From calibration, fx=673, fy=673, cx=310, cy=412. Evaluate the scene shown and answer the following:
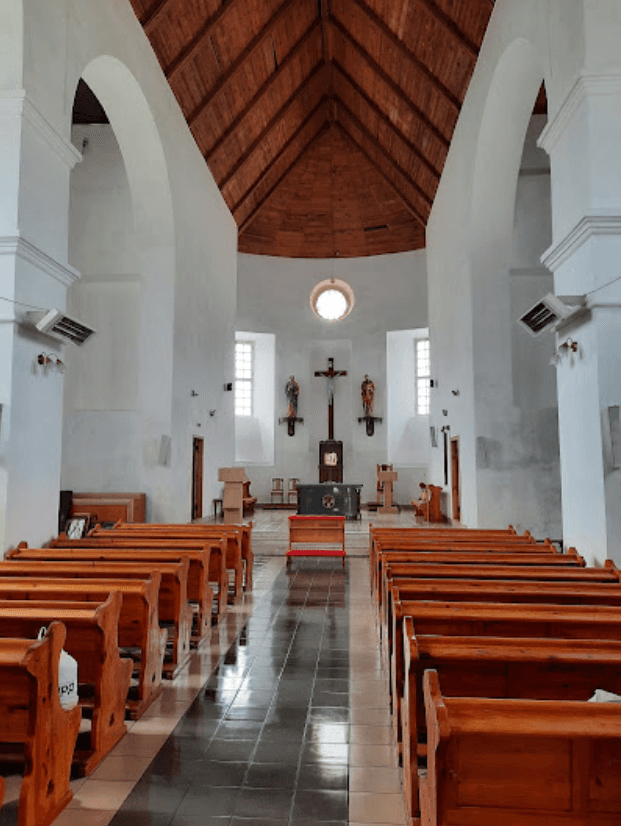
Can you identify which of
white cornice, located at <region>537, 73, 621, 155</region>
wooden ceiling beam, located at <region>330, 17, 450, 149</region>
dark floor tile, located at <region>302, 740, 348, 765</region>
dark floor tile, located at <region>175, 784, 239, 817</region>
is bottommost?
dark floor tile, located at <region>302, 740, 348, 765</region>

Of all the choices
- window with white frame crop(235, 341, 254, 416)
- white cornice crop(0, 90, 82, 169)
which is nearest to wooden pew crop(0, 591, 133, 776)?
white cornice crop(0, 90, 82, 169)

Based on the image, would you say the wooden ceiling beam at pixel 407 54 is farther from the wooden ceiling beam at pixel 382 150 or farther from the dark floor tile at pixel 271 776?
the dark floor tile at pixel 271 776

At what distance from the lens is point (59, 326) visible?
237 inches

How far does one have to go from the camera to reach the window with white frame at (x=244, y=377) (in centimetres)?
1872

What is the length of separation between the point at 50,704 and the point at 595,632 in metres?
2.39

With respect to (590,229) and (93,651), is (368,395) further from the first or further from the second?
(93,651)

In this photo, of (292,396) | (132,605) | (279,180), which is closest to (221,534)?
(132,605)

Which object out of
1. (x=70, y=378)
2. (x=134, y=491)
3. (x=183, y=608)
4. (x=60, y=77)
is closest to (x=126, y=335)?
(x=70, y=378)

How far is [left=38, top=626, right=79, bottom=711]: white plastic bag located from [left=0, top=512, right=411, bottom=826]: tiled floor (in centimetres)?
36

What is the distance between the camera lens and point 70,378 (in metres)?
10.9

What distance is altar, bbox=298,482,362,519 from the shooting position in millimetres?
13336

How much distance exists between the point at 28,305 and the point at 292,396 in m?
12.5

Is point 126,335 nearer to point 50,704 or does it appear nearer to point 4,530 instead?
point 4,530

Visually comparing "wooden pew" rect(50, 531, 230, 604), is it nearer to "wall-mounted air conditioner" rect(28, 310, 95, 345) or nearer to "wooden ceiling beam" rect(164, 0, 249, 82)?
"wall-mounted air conditioner" rect(28, 310, 95, 345)
